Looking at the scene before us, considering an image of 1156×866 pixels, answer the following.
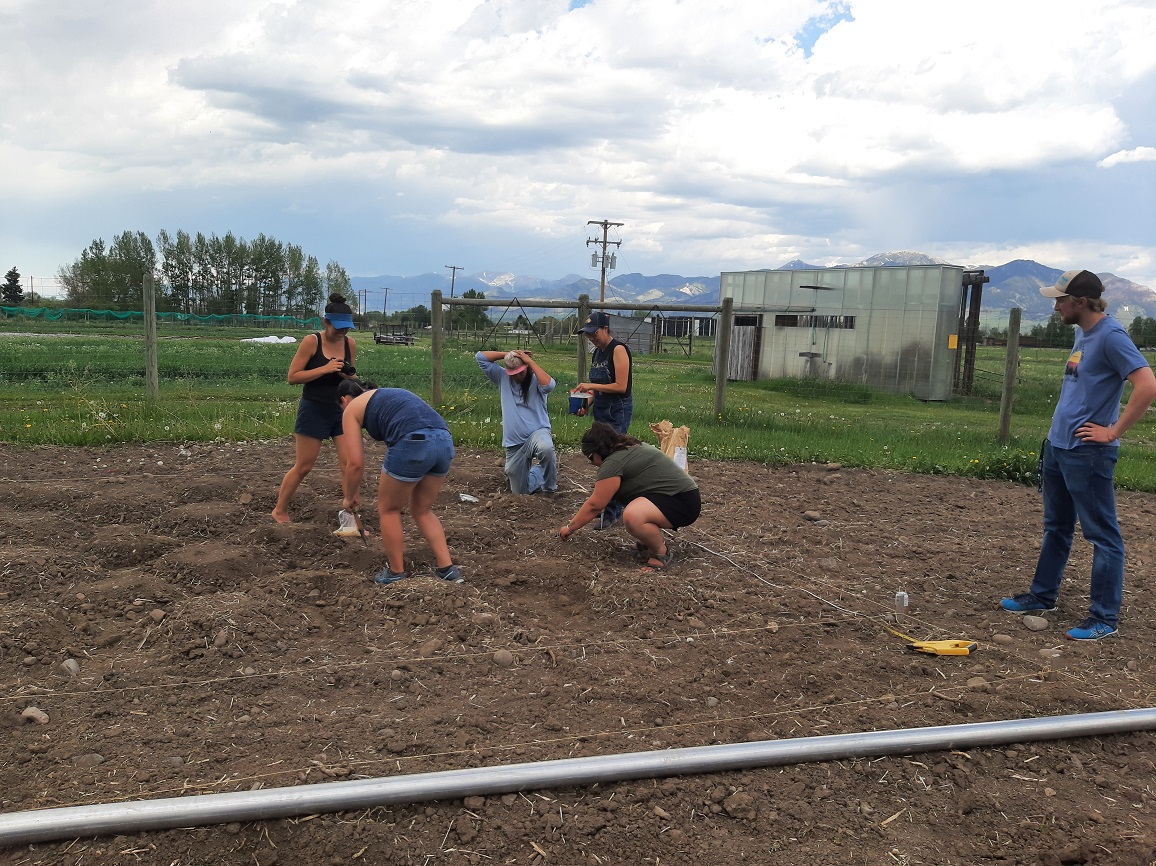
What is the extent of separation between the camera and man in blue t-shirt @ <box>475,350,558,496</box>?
7461mm

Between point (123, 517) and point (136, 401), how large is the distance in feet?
18.1

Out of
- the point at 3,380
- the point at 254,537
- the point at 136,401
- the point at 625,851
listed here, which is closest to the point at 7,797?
the point at 625,851

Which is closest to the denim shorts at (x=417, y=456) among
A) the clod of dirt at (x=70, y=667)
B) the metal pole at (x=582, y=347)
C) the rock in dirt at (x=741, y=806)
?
the clod of dirt at (x=70, y=667)

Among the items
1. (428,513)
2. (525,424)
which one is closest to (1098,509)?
(428,513)

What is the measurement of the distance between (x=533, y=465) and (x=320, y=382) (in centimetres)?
204

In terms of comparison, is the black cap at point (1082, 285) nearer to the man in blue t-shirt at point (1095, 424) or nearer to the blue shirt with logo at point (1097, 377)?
the man in blue t-shirt at point (1095, 424)

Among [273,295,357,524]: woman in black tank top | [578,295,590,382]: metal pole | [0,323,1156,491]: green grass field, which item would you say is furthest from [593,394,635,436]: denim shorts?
[578,295,590,382]: metal pole

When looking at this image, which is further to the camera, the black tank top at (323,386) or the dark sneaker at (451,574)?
the black tank top at (323,386)

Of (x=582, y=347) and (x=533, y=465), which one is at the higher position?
(x=582, y=347)

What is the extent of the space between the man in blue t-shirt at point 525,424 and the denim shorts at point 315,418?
1418 millimetres

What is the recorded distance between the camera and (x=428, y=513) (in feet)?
17.6

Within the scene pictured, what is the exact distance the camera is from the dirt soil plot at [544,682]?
9.78 feet

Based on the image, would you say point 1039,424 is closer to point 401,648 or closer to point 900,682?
point 900,682

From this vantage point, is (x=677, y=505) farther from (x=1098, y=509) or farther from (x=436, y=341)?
(x=436, y=341)
